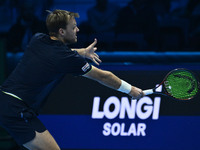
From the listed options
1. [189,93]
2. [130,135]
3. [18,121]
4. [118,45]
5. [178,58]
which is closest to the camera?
[18,121]

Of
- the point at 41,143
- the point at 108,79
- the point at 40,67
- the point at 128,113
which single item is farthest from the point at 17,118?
the point at 128,113

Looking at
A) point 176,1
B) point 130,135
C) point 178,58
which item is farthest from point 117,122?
point 176,1

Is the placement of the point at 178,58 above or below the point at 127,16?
below

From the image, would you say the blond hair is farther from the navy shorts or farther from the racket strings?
the racket strings

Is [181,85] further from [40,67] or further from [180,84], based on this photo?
[40,67]

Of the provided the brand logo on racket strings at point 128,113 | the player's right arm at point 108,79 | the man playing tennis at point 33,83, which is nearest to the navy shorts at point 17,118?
the man playing tennis at point 33,83

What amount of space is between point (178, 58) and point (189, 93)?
1616 millimetres

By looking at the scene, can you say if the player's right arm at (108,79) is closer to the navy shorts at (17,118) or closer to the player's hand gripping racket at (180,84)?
the player's hand gripping racket at (180,84)

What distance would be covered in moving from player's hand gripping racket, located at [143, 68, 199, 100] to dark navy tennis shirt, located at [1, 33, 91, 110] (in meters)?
0.97

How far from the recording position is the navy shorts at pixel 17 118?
10.8 ft

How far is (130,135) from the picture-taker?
16.7ft

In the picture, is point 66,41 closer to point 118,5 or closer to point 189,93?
point 189,93

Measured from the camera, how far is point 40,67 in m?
3.28

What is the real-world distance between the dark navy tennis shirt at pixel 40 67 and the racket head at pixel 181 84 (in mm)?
979
